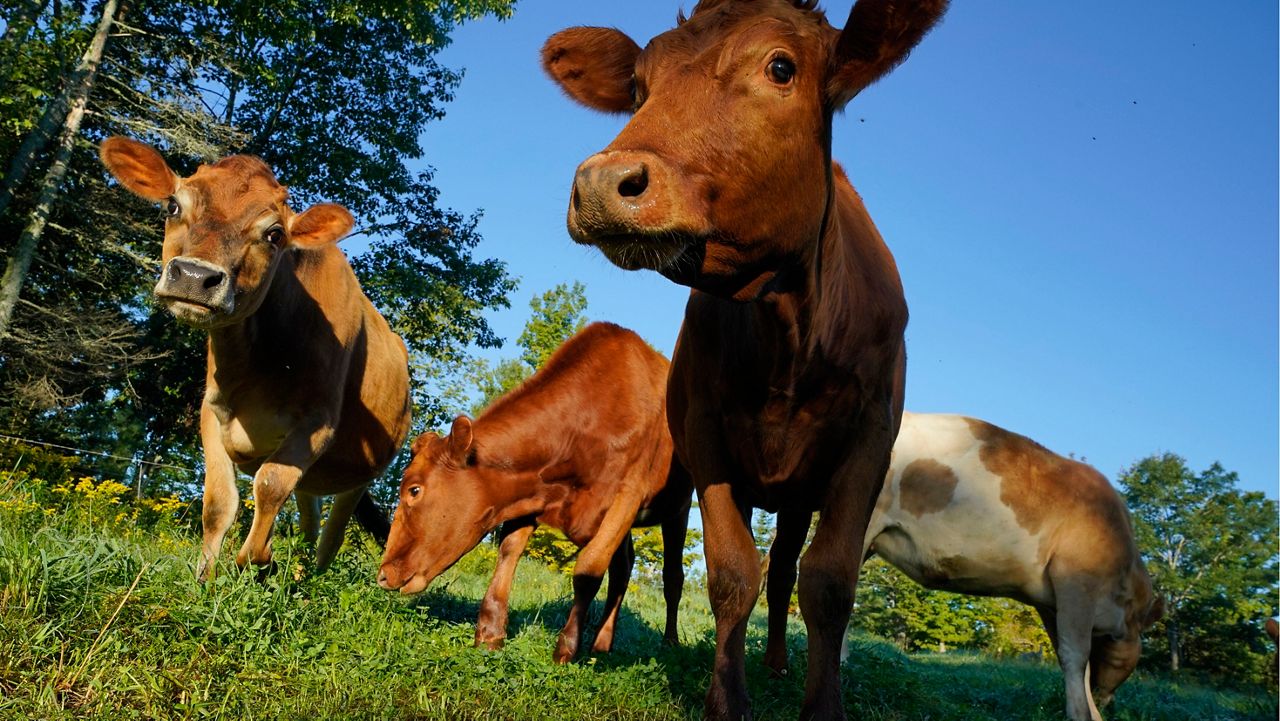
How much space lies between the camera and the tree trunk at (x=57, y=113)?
16094 millimetres

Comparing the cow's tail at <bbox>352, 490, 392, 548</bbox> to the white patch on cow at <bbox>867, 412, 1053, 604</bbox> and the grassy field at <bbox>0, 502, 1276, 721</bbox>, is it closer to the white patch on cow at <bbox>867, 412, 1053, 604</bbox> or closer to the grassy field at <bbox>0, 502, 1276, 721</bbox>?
the grassy field at <bbox>0, 502, 1276, 721</bbox>

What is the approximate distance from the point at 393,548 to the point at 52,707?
10.8 ft

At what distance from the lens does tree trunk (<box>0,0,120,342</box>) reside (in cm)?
1586

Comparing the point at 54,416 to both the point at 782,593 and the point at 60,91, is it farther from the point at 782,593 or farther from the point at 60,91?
the point at 782,593

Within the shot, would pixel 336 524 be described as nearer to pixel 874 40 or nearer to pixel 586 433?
pixel 586 433

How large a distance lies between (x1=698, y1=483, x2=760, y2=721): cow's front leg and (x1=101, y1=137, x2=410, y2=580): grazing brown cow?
9.46 feet

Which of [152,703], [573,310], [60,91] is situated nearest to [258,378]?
[152,703]

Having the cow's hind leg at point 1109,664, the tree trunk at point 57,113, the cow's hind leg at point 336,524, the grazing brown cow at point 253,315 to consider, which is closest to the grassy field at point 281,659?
the grazing brown cow at point 253,315

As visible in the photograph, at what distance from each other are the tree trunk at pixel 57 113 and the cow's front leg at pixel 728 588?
16.4 m

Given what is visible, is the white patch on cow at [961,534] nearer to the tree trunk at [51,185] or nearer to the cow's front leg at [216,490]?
the cow's front leg at [216,490]

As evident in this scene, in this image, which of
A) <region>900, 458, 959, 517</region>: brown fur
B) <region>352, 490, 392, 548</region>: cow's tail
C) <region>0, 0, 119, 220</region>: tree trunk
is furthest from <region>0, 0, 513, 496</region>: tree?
<region>900, 458, 959, 517</region>: brown fur

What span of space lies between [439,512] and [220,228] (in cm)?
253

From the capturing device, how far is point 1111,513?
28.0 ft

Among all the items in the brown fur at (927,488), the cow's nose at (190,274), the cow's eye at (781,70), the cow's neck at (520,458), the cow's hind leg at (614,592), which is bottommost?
the cow's hind leg at (614,592)
